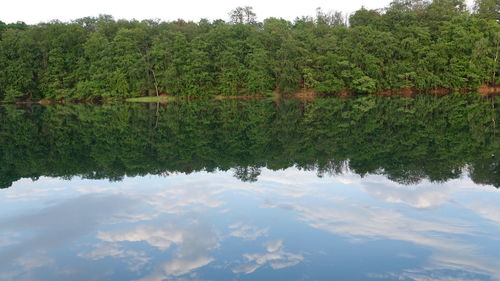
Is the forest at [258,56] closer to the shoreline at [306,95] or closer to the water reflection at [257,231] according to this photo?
the shoreline at [306,95]

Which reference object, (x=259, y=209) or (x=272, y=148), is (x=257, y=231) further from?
(x=272, y=148)

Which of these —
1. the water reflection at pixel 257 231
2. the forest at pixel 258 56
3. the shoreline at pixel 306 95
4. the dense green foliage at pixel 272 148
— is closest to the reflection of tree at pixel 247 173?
the dense green foliage at pixel 272 148

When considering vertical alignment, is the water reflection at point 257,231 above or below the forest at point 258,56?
below

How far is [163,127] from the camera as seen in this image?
82.6 ft

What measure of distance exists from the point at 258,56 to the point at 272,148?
43061mm

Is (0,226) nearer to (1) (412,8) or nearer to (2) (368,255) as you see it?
(2) (368,255)

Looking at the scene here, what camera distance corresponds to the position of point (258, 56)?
58.2 m

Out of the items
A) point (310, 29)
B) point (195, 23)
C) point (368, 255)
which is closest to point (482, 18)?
point (310, 29)

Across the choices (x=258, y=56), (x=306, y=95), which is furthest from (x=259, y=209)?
(x=258, y=56)

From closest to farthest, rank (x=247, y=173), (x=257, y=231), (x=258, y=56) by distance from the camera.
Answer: (x=257, y=231)
(x=247, y=173)
(x=258, y=56)

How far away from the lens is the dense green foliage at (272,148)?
43.0 feet

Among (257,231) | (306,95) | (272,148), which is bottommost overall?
(257,231)

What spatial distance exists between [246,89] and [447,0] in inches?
1201

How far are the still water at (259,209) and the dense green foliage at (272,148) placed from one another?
0.11 meters
